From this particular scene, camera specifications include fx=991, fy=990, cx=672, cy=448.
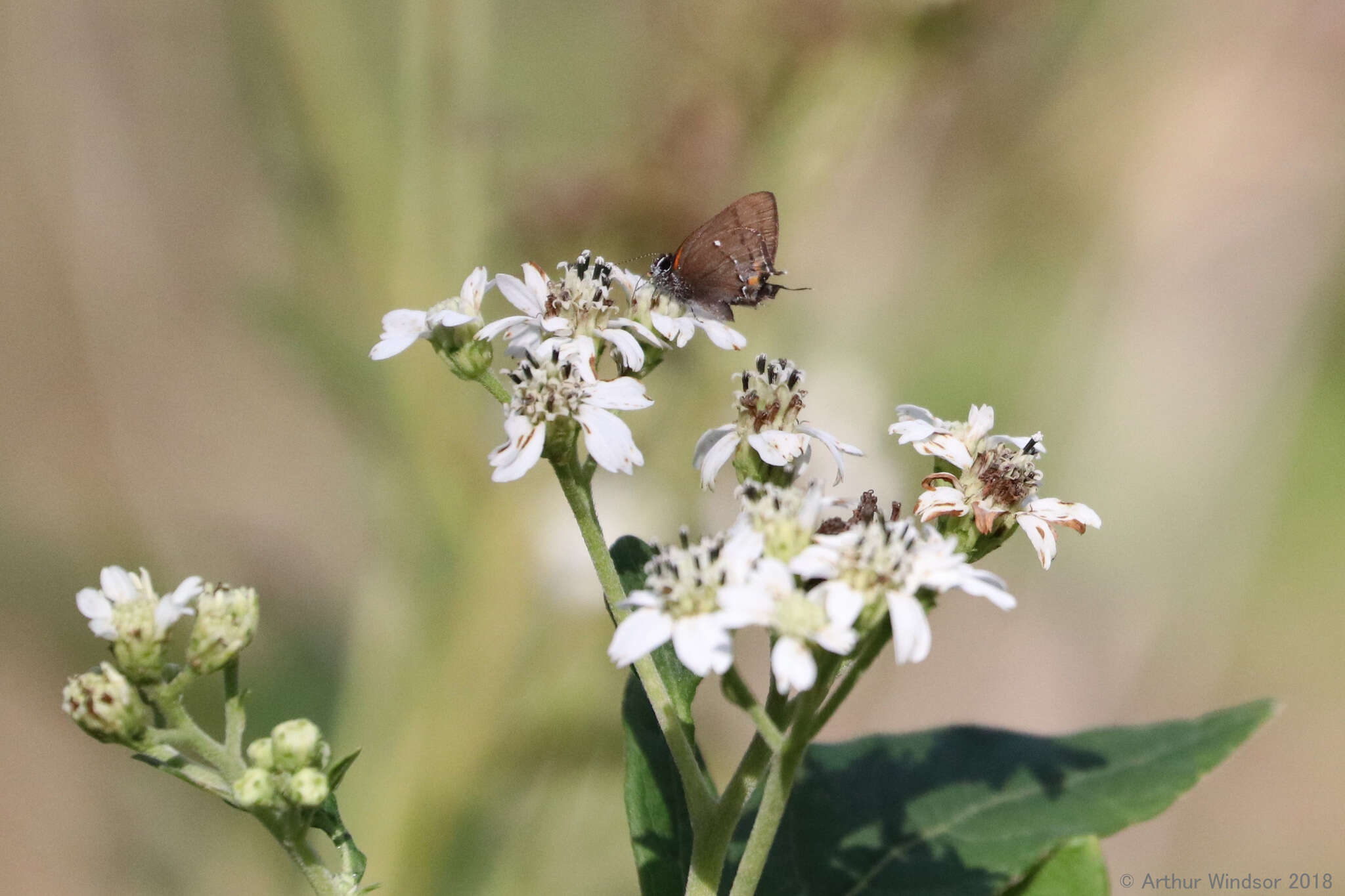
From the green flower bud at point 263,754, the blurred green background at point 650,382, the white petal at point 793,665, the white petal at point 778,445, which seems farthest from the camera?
the blurred green background at point 650,382

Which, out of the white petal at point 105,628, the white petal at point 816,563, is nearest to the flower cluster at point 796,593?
the white petal at point 816,563

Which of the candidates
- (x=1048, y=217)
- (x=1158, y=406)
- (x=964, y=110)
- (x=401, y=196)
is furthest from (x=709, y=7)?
(x=1158, y=406)

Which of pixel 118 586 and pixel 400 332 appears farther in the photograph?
pixel 400 332

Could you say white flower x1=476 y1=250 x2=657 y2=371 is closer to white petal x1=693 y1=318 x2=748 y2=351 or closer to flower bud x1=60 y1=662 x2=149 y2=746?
white petal x1=693 y1=318 x2=748 y2=351

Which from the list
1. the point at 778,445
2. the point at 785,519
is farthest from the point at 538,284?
the point at 785,519

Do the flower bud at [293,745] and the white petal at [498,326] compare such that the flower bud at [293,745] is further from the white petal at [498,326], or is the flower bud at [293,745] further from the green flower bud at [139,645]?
the white petal at [498,326]

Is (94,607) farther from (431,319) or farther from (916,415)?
A: (916,415)
